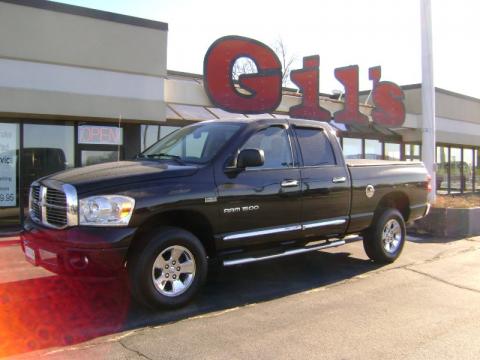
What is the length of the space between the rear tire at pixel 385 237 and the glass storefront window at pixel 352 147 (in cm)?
1213

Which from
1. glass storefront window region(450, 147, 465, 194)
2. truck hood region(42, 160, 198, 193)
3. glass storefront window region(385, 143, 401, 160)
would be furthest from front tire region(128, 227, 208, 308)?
glass storefront window region(450, 147, 465, 194)

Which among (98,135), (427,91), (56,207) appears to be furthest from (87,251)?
(427,91)

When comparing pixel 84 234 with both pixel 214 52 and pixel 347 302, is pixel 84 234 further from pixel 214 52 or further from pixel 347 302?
pixel 214 52

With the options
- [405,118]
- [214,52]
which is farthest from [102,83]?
[405,118]

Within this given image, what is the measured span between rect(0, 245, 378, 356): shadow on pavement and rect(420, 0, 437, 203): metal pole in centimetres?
704

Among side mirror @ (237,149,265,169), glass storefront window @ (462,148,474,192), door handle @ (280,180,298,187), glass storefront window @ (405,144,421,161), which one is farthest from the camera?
glass storefront window @ (462,148,474,192)

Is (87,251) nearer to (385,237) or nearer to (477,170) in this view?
(385,237)

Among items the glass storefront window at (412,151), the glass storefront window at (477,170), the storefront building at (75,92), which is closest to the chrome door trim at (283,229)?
the storefront building at (75,92)

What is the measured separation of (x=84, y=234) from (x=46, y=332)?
0.93 m

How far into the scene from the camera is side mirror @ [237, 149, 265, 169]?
549 centimetres

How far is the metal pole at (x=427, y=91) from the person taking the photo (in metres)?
13.5

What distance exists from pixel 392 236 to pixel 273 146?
9.01 feet

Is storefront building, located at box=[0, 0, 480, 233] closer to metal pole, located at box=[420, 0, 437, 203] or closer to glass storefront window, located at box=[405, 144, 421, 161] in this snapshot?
metal pole, located at box=[420, 0, 437, 203]

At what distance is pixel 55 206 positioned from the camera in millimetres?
4957
